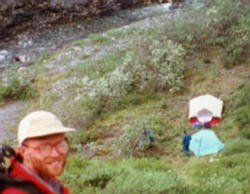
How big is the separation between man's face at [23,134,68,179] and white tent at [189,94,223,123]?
23.8ft

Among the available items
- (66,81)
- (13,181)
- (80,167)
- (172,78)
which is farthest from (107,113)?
(13,181)

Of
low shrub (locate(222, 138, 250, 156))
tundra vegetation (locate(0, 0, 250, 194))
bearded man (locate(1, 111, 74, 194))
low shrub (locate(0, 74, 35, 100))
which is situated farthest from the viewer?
low shrub (locate(0, 74, 35, 100))

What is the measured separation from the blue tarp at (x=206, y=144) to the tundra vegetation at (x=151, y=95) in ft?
0.63

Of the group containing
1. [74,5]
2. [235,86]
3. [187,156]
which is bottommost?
[187,156]

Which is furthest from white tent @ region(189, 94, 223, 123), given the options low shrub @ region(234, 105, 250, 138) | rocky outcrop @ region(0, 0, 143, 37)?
rocky outcrop @ region(0, 0, 143, 37)

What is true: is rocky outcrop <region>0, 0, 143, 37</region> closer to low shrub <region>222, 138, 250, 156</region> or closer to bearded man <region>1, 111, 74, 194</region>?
low shrub <region>222, 138, 250, 156</region>

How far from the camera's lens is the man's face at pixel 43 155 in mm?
2701

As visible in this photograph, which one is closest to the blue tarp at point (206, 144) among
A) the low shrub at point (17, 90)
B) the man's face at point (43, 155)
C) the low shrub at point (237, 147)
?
the low shrub at point (237, 147)

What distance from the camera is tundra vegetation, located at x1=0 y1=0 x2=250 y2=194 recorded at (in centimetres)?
702

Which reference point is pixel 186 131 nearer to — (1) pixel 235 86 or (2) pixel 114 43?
(1) pixel 235 86

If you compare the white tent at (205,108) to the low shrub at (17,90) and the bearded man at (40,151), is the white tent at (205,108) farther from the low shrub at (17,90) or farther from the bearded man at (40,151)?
the bearded man at (40,151)

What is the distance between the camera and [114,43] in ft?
50.3

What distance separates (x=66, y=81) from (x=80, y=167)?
5.61 metres

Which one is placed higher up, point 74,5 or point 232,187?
point 74,5
